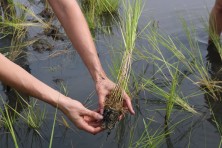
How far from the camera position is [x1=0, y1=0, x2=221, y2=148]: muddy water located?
2086 mm

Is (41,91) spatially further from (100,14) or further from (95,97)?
(100,14)

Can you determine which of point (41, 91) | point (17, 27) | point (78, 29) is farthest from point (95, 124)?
point (17, 27)

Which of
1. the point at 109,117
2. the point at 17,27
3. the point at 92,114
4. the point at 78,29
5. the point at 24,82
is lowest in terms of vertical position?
the point at 109,117

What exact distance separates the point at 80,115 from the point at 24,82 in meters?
0.29

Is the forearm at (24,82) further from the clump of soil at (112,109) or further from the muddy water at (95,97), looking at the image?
the muddy water at (95,97)

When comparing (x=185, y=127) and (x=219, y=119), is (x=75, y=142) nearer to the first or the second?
(x=185, y=127)

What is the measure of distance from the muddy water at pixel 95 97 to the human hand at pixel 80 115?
472 millimetres

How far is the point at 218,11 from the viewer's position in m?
2.93

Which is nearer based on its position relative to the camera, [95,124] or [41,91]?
[41,91]

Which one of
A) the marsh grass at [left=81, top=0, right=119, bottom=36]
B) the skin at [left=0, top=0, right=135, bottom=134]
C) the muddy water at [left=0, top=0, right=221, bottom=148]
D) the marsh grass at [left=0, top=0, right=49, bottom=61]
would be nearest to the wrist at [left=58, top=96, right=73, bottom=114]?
the skin at [left=0, top=0, right=135, bottom=134]

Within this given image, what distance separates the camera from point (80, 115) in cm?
157

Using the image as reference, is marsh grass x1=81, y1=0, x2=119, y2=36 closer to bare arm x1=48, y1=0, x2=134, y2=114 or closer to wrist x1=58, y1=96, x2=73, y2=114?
bare arm x1=48, y1=0, x2=134, y2=114

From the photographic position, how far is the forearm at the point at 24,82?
139cm

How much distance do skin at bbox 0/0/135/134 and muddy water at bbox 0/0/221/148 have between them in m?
0.36
